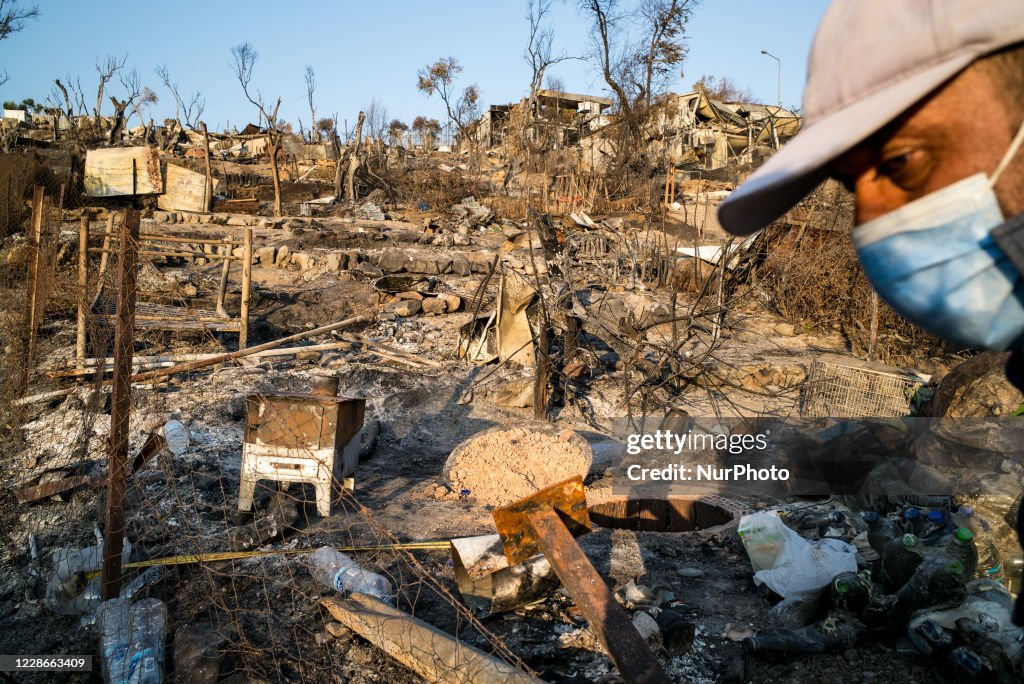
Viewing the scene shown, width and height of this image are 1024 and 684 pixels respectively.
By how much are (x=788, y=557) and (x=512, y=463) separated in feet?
8.62

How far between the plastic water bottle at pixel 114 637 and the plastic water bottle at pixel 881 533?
3756mm

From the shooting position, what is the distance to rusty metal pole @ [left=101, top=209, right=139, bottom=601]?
3346mm

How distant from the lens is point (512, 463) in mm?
6172

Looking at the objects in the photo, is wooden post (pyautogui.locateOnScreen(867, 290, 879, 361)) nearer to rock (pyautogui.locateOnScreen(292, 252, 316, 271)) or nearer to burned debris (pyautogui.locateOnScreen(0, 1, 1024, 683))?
burned debris (pyautogui.locateOnScreen(0, 1, 1024, 683))

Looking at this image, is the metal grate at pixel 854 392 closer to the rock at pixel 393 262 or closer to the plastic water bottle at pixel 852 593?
the plastic water bottle at pixel 852 593

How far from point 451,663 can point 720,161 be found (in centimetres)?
A: 2446

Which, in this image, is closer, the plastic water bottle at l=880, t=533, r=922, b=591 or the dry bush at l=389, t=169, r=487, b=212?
the plastic water bottle at l=880, t=533, r=922, b=591

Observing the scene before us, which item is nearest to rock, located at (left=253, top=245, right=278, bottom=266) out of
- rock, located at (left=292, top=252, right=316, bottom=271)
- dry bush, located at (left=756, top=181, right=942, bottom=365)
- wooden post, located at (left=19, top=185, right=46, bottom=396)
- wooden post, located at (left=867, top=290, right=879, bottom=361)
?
rock, located at (left=292, top=252, right=316, bottom=271)

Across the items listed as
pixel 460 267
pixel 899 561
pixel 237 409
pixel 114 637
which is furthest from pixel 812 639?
pixel 460 267

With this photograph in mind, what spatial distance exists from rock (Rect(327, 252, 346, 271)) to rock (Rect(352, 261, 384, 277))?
27cm

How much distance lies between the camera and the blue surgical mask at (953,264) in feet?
2.40

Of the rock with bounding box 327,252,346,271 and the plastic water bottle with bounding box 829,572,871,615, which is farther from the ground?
the rock with bounding box 327,252,346,271

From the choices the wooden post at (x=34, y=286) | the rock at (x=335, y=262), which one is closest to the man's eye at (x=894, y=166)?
the wooden post at (x=34, y=286)

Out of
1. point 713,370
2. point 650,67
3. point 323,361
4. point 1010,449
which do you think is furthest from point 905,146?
point 650,67
